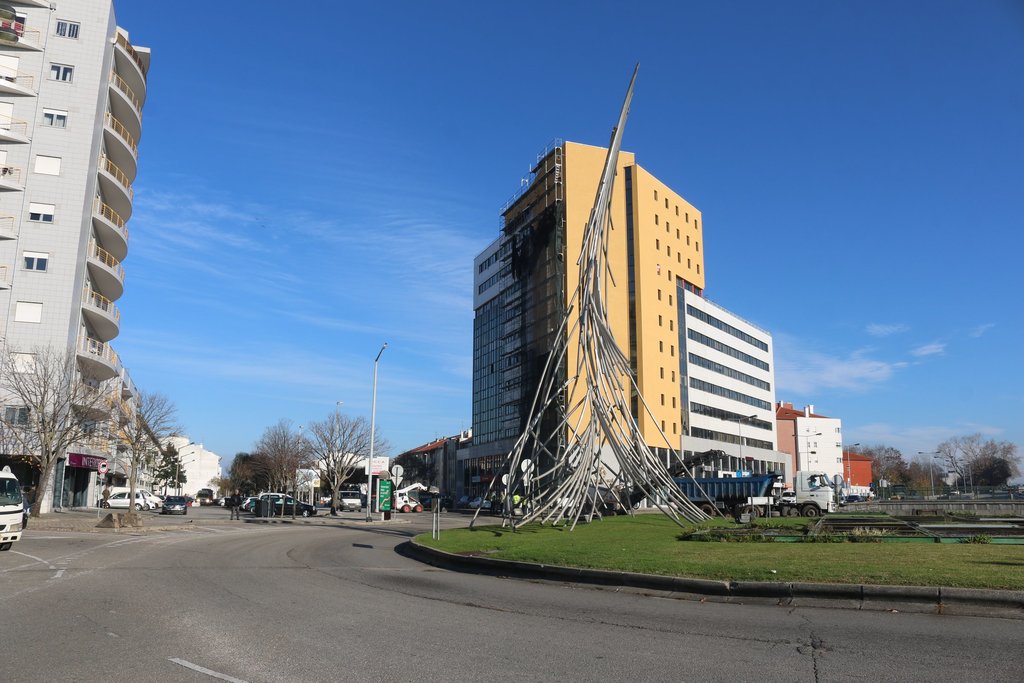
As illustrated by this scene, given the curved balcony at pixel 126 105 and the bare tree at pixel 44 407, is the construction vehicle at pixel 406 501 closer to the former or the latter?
the bare tree at pixel 44 407

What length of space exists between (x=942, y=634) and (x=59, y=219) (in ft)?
163

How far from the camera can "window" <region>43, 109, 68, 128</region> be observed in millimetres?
45656

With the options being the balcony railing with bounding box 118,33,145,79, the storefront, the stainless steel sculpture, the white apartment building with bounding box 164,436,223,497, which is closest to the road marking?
the stainless steel sculpture

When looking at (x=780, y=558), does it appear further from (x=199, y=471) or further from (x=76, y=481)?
(x=199, y=471)

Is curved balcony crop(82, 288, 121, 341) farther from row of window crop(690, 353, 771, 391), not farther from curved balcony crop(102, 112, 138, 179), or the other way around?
row of window crop(690, 353, 771, 391)

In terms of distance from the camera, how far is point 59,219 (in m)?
44.6

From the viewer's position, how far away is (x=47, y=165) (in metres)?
45.0

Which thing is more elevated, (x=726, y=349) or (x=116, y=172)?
(x=116, y=172)

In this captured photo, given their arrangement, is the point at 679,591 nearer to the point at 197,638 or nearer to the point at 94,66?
the point at 197,638

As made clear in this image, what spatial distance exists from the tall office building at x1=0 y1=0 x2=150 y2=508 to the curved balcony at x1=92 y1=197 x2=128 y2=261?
0.41 feet

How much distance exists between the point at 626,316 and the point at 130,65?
47.3 meters

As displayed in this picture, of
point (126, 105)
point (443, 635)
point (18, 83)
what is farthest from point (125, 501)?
point (443, 635)

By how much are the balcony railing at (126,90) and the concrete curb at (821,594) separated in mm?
49011

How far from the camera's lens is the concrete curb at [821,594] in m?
9.55
